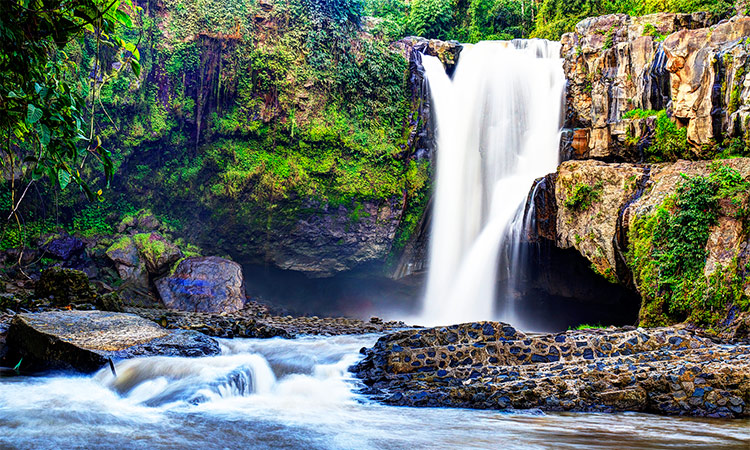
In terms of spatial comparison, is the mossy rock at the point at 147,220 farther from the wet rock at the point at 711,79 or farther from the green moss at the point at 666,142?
the wet rock at the point at 711,79

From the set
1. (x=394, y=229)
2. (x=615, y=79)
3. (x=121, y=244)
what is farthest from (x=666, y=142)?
(x=121, y=244)

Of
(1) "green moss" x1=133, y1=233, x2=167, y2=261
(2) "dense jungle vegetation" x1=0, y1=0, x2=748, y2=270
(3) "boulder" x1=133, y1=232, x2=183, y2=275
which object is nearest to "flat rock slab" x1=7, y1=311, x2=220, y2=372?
(3) "boulder" x1=133, y1=232, x2=183, y2=275

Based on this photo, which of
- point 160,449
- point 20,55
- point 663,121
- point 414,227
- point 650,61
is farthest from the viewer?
point 414,227

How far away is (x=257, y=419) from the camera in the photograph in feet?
15.6

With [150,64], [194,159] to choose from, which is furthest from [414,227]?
[150,64]

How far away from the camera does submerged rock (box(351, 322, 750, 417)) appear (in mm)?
5090

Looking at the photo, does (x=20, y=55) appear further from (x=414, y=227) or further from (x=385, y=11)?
(x=385, y=11)

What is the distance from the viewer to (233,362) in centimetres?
659

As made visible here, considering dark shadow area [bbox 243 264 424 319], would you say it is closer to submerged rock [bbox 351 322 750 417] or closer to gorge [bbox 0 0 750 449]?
gorge [bbox 0 0 750 449]

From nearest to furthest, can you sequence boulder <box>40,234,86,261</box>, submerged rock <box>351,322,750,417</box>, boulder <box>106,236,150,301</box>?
submerged rock <box>351,322,750,417</box>, boulder <box>106,236,150,301</box>, boulder <box>40,234,86,261</box>

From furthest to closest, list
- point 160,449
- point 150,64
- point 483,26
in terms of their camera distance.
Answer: point 483,26
point 150,64
point 160,449

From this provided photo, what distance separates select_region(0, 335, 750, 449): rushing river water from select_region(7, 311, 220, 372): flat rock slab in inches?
9.7

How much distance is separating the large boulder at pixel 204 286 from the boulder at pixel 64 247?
8.15ft

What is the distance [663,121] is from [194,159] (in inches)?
509
